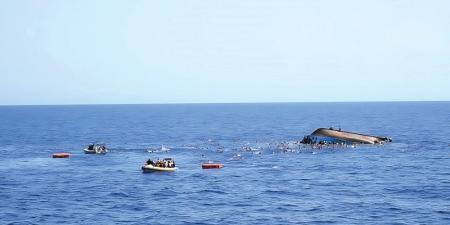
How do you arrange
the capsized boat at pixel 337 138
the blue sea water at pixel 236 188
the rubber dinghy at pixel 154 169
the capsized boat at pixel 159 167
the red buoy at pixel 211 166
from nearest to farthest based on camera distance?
the blue sea water at pixel 236 188
the rubber dinghy at pixel 154 169
the capsized boat at pixel 159 167
the red buoy at pixel 211 166
the capsized boat at pixel 337 138

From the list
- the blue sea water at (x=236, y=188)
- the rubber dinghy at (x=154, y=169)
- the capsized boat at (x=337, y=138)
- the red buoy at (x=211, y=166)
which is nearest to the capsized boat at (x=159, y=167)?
the rubber dinghy at (x=154, y=169)

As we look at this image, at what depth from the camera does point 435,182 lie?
9288cm

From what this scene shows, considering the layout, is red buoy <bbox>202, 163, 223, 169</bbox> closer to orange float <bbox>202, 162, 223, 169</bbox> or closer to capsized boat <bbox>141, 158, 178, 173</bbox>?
orange float <bbox>202, 162, 223, 169</bbox>

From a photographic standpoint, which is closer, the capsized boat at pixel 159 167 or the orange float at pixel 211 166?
the capsized boat at pixel 159 167

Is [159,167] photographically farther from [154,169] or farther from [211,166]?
[211,166]

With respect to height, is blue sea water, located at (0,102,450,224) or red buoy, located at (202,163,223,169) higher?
red buoy, located at (202,163,223,169)

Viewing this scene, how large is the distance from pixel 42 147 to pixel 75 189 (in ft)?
258

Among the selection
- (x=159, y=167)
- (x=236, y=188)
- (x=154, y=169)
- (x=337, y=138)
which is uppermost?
(x=337, y=138)

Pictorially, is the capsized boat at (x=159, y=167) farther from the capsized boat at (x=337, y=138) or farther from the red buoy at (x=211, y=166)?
the capsized boat at (x=337, y=138)

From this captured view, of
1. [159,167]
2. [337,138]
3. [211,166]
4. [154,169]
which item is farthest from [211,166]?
[337,138]

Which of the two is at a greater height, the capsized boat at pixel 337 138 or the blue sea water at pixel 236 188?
Result: the capsized boat at pixel 337 138

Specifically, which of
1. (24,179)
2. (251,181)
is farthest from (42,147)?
(251,181)

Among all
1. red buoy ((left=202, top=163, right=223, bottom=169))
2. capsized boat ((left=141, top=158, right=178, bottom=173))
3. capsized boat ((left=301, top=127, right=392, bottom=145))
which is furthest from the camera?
capsized boat ((left=301, top=127, right=392, bottom=145))

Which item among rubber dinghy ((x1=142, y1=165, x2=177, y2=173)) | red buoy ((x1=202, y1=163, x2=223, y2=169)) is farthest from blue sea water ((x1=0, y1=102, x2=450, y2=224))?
rubber dinghy ((x1=142, y1=165, x2=177, y2=173))
